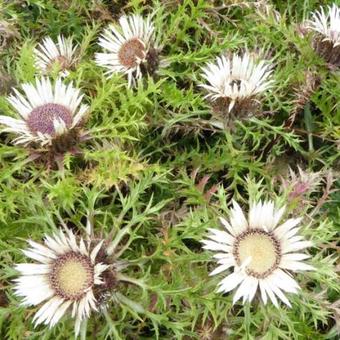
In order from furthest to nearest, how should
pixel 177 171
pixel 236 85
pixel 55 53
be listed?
pixel 55 53
pixel 177 171
pixel 236 85

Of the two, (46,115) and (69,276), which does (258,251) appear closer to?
(69,276)

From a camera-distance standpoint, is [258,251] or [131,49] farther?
[131,49]

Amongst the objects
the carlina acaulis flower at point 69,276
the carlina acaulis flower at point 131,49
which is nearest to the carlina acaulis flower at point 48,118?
the carlina acaulis flower at point 131,49

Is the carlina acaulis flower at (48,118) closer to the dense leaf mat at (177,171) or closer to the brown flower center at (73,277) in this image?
the dense leaf mat at (177,171)

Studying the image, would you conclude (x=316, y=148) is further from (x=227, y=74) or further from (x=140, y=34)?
(x=140, y=34)

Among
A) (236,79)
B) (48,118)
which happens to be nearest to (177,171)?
(236,79)

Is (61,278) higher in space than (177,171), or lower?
lower

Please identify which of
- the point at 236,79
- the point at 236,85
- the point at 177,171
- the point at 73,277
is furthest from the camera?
the point at 177,171

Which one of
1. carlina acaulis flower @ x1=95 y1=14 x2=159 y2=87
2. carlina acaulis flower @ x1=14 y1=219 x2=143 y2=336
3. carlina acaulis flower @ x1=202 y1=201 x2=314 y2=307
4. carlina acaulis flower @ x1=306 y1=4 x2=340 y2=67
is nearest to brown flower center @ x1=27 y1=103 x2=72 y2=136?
carlina acaulis flower @ x1=95 y1=14 x2=159 y2=87

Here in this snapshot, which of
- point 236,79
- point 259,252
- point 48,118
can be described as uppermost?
point 236,79
